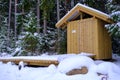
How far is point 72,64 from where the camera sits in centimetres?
923

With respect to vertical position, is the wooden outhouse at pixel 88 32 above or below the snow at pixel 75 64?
above

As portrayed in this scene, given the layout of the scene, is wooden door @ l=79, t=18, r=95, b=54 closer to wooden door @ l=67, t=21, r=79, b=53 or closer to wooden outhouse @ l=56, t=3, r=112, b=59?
wooden outhouse @ l=56, t=3, r=112, b=59

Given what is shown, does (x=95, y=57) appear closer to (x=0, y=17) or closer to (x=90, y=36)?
(x=90, y=36)

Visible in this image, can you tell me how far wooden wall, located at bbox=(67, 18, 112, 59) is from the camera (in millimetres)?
12439

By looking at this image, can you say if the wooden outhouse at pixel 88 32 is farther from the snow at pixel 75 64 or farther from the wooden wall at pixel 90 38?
the snow at pixel 75 64

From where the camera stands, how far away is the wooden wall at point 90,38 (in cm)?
1244

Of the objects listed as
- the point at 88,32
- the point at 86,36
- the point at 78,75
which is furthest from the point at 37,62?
the point at 78,75

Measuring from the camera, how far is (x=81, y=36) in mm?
13352

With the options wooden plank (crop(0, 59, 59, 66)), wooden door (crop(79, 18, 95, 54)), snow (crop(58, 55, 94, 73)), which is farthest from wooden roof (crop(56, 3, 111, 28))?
wooden plank (crop(0, 59, 59, 66))

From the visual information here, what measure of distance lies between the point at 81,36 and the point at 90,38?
76 centimetres

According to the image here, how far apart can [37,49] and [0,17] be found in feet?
37.0

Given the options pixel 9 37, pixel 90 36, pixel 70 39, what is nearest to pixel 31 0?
pixel 9 37

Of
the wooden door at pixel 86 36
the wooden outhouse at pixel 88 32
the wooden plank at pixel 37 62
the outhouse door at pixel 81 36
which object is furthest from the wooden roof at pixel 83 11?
the wooden plank at pixel 37 62

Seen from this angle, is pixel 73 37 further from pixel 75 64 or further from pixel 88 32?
pixel 75 64
